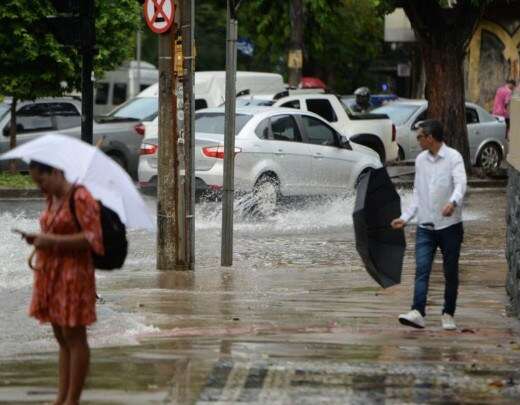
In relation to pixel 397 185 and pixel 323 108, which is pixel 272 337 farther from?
pixel 323 108

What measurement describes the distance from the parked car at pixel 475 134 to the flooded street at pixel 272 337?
1379 cm

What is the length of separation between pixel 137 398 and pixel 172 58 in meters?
6.73

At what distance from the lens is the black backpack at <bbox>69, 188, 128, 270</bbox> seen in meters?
7.67

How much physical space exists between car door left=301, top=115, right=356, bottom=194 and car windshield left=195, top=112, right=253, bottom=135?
115cm

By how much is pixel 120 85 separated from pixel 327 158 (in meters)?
31.0

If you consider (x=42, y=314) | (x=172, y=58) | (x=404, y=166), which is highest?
(x=172, y=58)

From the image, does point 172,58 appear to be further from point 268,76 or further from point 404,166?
point 268,76

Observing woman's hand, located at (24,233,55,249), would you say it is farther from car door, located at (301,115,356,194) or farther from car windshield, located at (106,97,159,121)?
car windshield, located at (106,97,159,121)

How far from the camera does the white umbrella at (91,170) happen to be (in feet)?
24.7

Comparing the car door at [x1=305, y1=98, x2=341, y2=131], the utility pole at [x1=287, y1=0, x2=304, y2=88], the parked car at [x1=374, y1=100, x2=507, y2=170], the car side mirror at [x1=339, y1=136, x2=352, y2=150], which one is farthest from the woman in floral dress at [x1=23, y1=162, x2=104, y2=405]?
the utility pole at [x1=287, y1=0, x2=304, y2=88]

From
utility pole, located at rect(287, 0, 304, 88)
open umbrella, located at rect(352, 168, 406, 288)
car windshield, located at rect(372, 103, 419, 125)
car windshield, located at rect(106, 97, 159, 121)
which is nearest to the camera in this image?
open umbrella, located at rect(352, 168, 406, 288)

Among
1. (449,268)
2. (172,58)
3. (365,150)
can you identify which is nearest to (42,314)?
(449,268)

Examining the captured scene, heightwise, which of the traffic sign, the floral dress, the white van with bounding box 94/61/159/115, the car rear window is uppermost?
the traffic sign

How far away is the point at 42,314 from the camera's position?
25.8 ft
